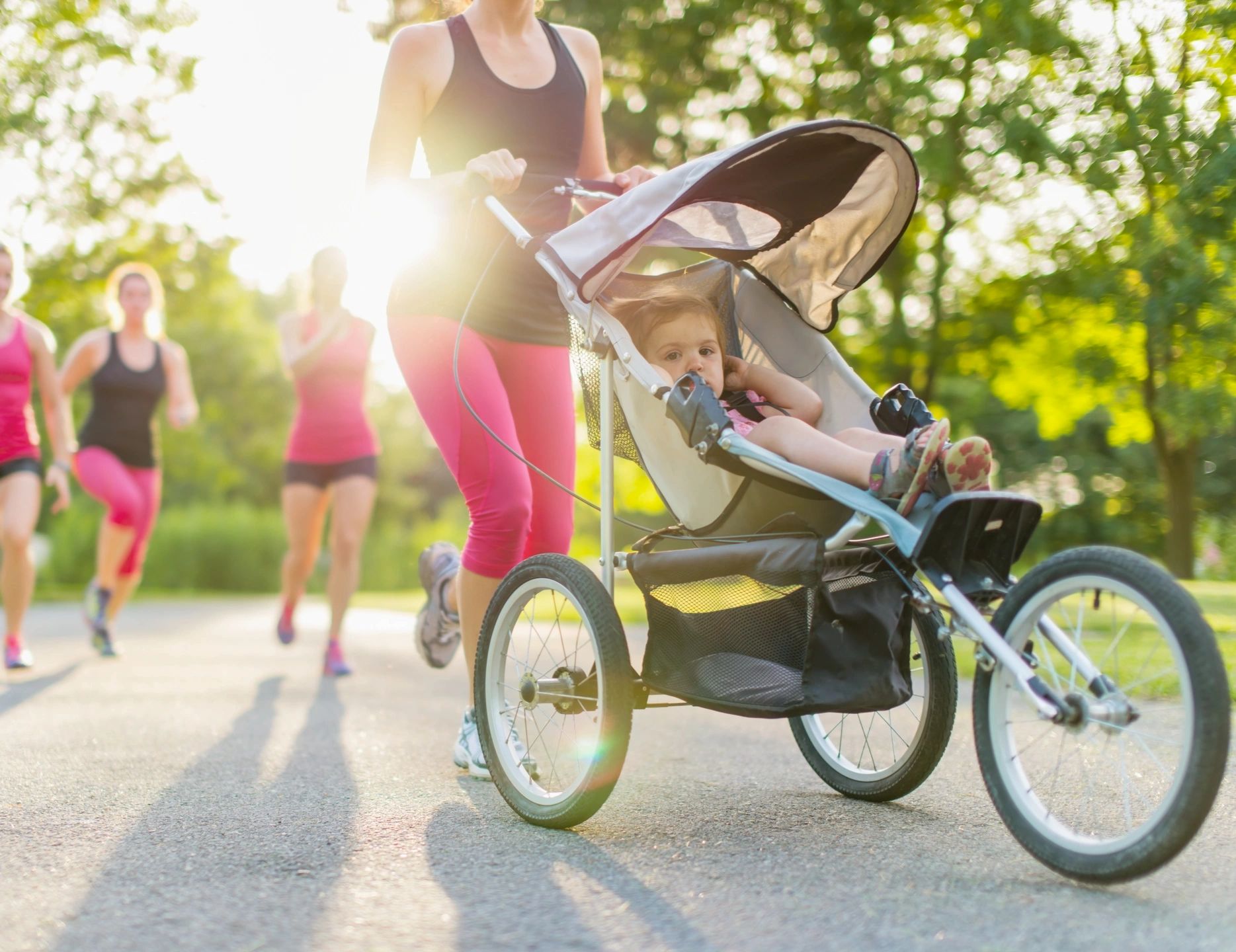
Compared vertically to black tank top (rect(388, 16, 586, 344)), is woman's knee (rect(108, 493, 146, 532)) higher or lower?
lower

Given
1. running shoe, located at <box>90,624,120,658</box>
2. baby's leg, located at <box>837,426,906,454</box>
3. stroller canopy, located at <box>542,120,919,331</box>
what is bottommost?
running shoe, located at <box>90,624,120,658</box>

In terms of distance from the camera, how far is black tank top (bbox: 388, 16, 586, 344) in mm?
3889

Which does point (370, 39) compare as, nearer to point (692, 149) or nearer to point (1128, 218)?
point (692, 149)

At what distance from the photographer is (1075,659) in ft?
8.21

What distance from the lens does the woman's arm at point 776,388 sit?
12.1 feet

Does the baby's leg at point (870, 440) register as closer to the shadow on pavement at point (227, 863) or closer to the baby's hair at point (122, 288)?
the shadow on pavement at point (227, 863)

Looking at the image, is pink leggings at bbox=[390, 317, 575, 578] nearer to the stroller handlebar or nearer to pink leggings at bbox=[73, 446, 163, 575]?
the stroller handlebar

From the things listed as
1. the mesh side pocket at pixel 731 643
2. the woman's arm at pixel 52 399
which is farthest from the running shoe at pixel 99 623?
the mesh side pocket at pixel 731 643

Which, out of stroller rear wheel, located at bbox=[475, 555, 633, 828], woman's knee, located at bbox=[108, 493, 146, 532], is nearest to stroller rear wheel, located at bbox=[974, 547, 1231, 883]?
stroller rear wheel, located at bbox=[475, 555, 633, 828]

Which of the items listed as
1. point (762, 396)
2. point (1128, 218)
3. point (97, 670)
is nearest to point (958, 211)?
point (1128, 218)

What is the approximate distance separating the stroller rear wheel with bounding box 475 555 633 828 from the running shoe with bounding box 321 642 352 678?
11.9 ft

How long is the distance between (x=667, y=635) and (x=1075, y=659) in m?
1.08

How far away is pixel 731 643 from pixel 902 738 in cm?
68

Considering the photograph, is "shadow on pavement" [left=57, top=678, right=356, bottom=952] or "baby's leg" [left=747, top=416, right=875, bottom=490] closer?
"shadow on pavement" [left=57, top=678, right=356, bottom=952]
